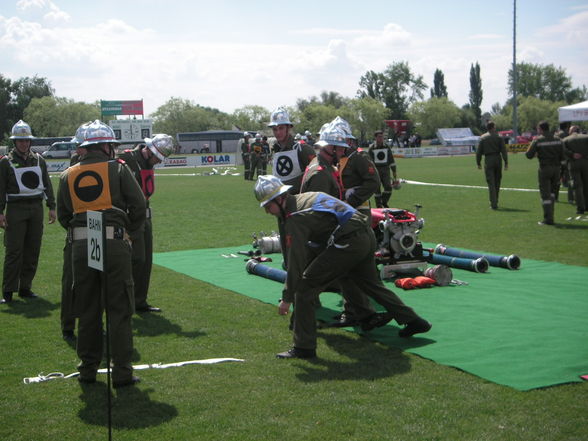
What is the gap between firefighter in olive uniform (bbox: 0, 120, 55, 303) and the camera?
9.44 meters

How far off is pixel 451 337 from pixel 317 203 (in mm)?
2111

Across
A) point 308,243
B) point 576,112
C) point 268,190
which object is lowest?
point 308,243

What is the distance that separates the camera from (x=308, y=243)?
269 inches

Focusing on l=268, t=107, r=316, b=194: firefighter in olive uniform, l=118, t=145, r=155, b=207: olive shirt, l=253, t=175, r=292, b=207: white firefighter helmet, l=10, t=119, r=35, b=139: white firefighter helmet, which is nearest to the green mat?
l=268, t=107, r=316, b=194: firefighter in olive uniform

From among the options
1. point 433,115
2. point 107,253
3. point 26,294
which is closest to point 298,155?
point 107,253

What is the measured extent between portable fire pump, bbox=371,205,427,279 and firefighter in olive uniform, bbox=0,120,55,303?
4.86 metres

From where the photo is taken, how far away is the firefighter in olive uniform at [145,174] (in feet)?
27.9

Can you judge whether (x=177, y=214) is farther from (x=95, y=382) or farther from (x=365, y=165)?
(x=95, y=382)

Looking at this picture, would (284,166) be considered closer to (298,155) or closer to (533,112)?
(298,155)

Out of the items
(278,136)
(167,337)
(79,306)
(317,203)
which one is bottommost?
(167,337)

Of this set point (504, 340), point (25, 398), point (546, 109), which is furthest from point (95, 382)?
point (546, 109)

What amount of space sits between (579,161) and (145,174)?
39.0ft

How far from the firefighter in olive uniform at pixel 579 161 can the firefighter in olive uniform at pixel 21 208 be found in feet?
40.6

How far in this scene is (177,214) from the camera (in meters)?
20.1
